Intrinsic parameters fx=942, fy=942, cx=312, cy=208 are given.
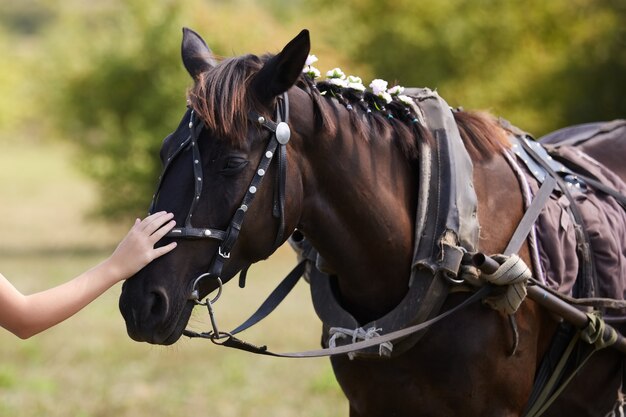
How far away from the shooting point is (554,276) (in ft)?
10.7

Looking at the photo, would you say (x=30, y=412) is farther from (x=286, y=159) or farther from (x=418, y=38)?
(x=418, y=38)

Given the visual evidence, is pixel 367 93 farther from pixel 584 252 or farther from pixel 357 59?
pixel 357 59

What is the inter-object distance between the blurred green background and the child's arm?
3.86m

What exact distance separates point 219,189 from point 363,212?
0.54m

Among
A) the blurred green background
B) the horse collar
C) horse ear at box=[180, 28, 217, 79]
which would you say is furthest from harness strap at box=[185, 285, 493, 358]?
the blurred green background

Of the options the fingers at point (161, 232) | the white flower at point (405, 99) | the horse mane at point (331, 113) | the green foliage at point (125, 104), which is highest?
the green foliage at point (125, 104)

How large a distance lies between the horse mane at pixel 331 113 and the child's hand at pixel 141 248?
32cm

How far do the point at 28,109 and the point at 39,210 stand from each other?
79.1 feet

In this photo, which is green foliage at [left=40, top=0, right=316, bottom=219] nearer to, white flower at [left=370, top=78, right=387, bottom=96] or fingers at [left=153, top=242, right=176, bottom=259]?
white flower at [left=370, top=78, right=387, bottom=96]

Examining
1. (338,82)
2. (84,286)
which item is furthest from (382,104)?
(84,286)

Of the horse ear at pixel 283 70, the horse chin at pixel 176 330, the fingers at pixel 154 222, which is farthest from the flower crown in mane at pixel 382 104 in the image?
the horse chin at pixel 176 330

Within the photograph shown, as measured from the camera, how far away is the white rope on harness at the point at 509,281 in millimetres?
2949

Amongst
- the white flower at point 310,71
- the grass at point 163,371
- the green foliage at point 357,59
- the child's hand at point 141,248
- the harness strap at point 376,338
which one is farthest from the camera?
the green foliage at point 357,59

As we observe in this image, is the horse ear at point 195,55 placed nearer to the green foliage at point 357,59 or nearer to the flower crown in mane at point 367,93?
the flower crown in mane at point 367,93
